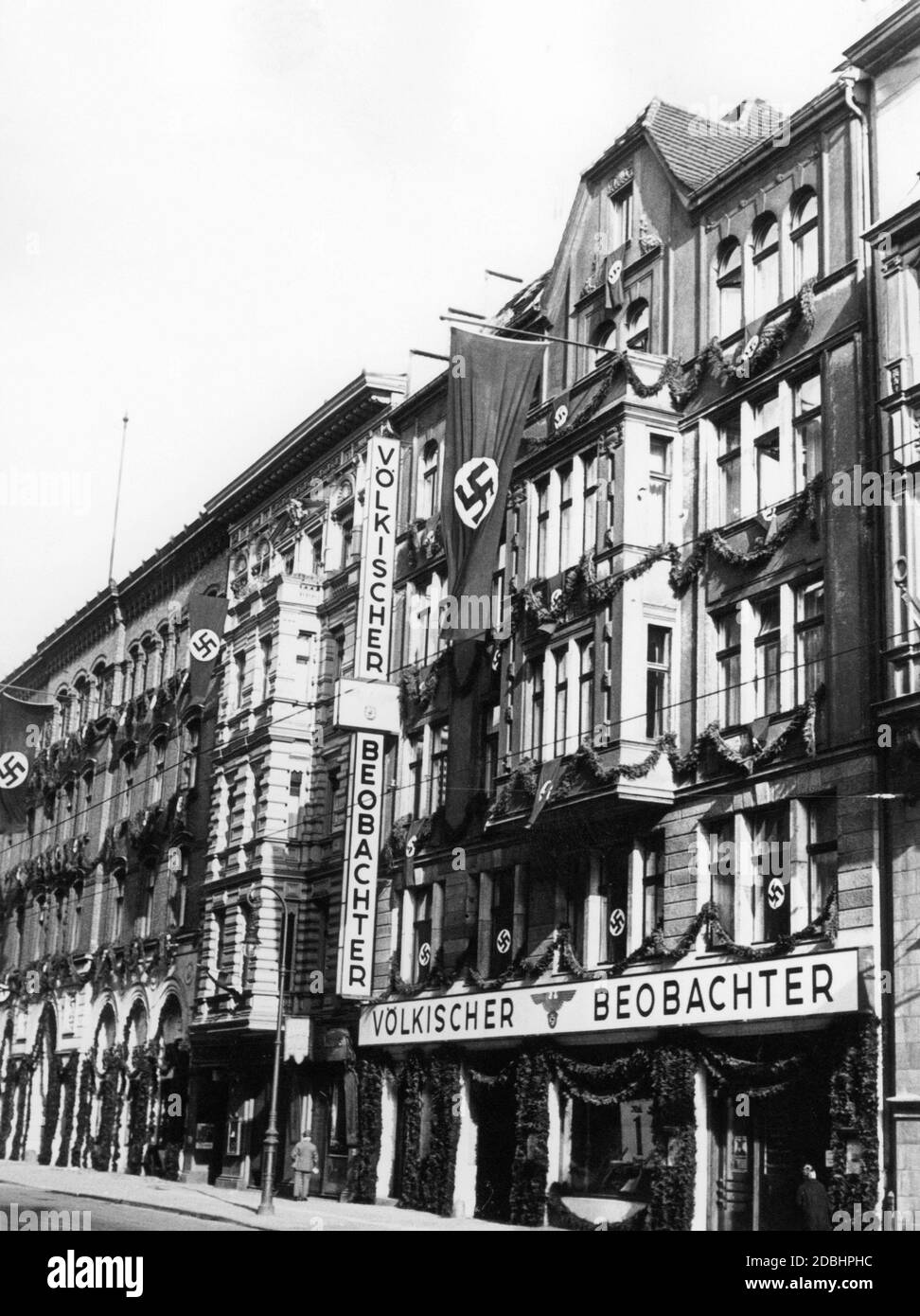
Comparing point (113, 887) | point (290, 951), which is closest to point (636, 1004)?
point (290, 951)

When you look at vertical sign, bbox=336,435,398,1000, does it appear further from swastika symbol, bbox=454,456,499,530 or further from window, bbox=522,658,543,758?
swastika symbol, bbox=454,456,499,530

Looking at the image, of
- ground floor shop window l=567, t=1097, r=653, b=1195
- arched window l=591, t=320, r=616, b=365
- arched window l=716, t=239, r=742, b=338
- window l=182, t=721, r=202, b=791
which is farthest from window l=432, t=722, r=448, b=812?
window l=182, t=721, r=202, b=791

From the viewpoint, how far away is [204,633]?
184ft

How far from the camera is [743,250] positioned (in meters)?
34.3

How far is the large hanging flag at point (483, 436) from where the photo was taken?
3625 cm

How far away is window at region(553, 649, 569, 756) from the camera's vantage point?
35.7 m

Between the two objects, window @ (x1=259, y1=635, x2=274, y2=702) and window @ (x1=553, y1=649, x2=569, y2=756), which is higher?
window @ (x1=259, y1=635, x2=274, y2=702)

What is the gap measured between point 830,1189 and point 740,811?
6.86 m

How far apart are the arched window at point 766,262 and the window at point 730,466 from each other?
7.08ft

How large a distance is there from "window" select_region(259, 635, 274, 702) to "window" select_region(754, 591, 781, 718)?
21958 mm

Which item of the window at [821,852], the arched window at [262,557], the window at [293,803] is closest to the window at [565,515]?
the window at [821,852]

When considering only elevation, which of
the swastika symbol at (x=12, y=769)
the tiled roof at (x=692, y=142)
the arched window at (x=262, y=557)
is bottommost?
the swastika symbol at (x=12, y=769)

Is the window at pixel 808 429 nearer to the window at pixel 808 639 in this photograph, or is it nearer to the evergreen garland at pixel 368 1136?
the window at pixel 808 639

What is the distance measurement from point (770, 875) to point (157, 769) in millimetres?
36370
